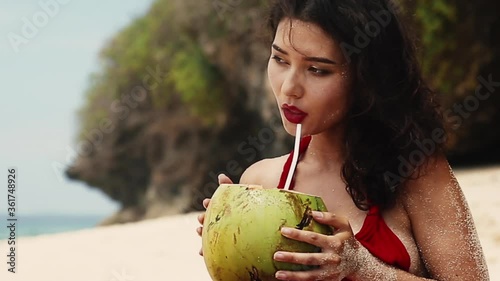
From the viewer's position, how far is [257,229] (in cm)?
174

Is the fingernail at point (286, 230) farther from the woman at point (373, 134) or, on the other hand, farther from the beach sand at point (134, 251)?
the beach sand at point (134, 251)

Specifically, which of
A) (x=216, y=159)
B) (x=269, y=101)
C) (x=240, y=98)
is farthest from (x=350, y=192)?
(x=216, y=159)

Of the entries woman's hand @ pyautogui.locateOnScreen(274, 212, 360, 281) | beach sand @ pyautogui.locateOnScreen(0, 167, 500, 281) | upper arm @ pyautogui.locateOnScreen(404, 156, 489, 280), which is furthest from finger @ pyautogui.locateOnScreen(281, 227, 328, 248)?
beach sand @ pyautogui.locateOnScreen(0, 167, 500, 281)

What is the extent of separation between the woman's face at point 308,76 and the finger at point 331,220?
1.10 feet

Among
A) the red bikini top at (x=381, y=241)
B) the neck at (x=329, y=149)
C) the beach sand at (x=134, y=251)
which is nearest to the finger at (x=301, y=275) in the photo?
the red bikini top at (x=381, y=241)

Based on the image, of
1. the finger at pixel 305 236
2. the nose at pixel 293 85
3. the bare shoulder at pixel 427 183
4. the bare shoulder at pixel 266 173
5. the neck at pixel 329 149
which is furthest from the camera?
the bare shoulder at pixel 266 173

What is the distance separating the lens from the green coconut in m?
1.73

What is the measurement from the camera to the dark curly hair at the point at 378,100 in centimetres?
202

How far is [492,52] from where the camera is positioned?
9977mm

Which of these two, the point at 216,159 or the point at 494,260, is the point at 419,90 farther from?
the point at 216,159

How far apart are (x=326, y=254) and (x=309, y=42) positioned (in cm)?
56

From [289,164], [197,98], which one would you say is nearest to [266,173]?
[289,164]

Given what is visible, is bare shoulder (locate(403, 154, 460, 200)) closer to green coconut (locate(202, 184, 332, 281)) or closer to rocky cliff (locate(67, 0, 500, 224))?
green coconut (locate(202, 184, 332, 281))

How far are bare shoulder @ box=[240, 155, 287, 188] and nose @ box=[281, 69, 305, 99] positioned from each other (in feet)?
1.38
